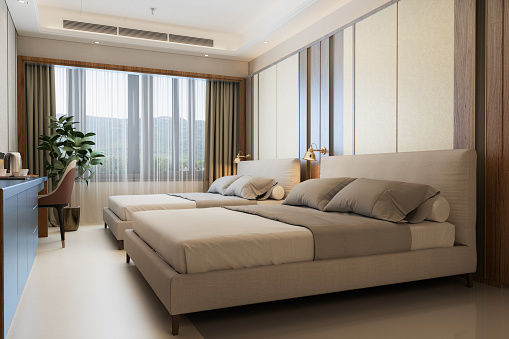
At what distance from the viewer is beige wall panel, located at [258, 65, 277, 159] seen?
573 cm

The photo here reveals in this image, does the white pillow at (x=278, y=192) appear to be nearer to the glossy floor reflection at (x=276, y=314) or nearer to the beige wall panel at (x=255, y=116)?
the beige wall panel at (x=255, y=116)

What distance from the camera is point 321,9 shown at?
4.46 meters

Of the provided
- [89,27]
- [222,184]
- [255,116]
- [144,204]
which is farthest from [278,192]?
[89,27]

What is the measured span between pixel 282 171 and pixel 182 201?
1.28 metres

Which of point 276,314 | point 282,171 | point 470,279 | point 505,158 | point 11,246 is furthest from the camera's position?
point 282,171

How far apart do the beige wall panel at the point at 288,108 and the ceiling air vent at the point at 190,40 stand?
47.9 inches

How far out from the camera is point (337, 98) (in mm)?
4395

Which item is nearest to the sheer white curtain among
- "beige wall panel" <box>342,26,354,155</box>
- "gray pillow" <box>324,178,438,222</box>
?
"beige wall panel" <box>342,26,354,155</box>

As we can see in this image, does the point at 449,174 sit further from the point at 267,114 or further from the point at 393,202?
the point at 267,114

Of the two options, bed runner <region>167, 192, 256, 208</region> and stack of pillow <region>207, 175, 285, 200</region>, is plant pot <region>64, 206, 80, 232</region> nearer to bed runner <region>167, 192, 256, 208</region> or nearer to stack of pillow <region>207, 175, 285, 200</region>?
bed runner <region>167, 192, 256, 208</region>

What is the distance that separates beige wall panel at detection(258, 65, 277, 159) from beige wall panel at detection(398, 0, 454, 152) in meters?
2.35

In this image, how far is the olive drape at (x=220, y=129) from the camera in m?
6.65

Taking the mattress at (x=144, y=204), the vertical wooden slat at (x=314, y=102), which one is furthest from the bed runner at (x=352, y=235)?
the vertical wooden slat at (x=314, y=102)

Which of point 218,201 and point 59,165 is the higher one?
point 59,165
